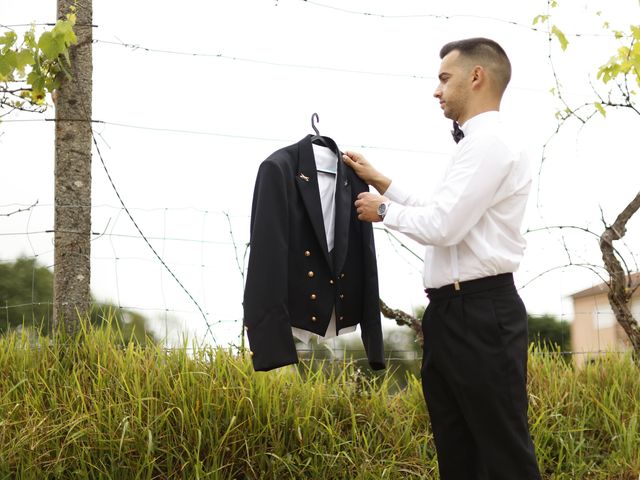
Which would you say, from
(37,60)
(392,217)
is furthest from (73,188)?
(392,217)

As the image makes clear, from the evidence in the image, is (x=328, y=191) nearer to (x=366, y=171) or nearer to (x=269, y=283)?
(x=366, y=171)

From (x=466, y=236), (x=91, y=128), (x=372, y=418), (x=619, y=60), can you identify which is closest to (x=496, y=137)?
(x=466, y=236)

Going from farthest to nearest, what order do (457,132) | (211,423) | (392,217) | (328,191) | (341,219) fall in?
(211,423)
(328,191)
(341,219)
(457,132)
(392,217)

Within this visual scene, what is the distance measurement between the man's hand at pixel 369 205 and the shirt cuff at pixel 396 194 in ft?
0.74

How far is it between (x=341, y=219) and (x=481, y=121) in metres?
0.74

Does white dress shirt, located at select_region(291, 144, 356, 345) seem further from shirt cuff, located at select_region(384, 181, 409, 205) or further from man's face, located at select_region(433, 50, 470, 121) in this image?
man's face, located at select_region(433, 50, 470, 121)

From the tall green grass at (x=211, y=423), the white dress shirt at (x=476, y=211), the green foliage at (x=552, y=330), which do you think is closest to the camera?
the white dress shirt at (x=476, y=211)

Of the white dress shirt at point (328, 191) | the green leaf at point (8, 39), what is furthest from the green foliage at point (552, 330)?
the green leaf at point (8, 39)

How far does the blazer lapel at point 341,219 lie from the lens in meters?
3.21

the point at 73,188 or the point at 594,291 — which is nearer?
the point at 73,188

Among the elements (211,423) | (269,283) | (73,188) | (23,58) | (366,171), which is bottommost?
(211,423)

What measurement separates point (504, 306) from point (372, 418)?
153 cm

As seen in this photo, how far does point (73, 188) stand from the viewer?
4.20 m

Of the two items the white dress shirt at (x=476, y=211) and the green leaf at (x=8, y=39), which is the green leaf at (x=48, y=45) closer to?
the green leaf at (x=8, y=39)
